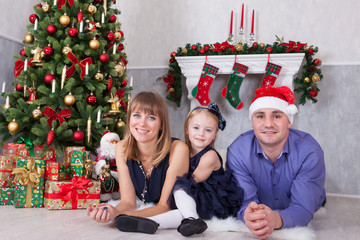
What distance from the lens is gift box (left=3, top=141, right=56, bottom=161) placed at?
2.51 meters

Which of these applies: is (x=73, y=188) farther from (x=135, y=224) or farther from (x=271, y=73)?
(x=271, y=73)

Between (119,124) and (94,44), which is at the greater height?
(94,44)

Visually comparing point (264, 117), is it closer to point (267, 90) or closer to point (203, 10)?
point (267, 90)

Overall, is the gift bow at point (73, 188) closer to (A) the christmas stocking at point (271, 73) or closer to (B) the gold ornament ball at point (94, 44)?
(B) the gold ornament ball at point (94, 44)

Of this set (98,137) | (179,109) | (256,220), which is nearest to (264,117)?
(256,220)

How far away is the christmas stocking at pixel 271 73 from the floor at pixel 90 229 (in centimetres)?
167

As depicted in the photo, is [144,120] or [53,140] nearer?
[144,120]

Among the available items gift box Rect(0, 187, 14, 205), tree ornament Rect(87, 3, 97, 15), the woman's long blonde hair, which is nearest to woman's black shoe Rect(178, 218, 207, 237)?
the woman's long blonde hair

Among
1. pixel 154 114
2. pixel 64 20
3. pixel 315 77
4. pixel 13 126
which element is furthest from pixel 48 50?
pixel 315 77

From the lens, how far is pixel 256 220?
156 cm

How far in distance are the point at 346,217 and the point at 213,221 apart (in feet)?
3.42

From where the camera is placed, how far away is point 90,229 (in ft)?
5.76

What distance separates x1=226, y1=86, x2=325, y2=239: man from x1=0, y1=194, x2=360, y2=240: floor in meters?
0.08

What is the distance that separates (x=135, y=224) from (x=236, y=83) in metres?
2.36
